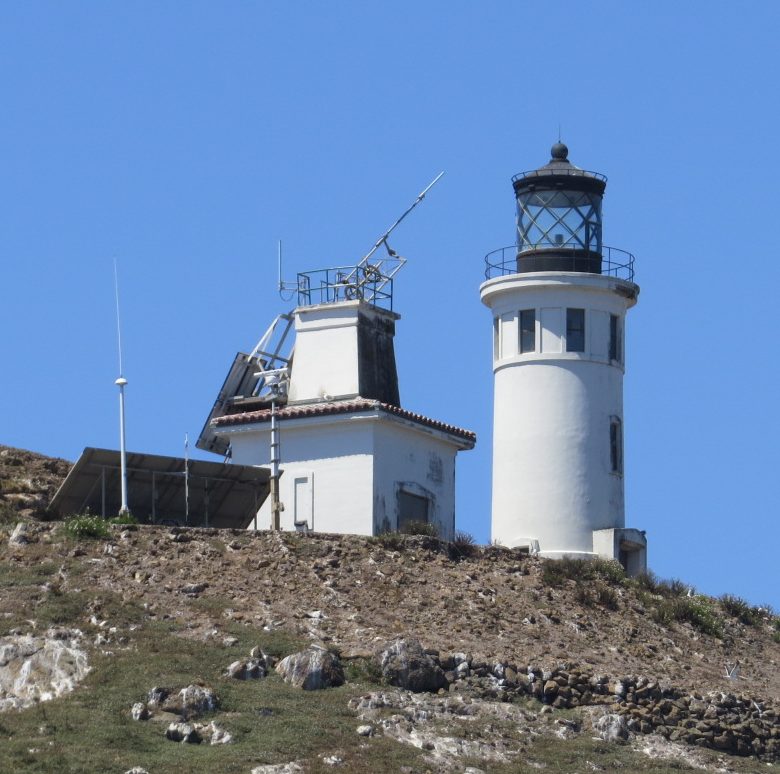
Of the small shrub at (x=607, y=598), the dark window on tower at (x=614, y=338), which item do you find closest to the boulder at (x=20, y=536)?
the small shrub at (x=607, y=598)

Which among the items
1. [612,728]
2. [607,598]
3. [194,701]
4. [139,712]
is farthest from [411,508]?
[139,712]

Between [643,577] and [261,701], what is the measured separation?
13531 mm

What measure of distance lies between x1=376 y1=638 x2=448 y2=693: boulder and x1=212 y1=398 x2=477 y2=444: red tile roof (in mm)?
11739

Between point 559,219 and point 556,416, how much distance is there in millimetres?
4956

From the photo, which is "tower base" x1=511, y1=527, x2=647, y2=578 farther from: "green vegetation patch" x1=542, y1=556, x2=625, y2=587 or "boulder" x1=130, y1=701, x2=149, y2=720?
"boulder" x1=130, y1=701, x2=149, y2=720

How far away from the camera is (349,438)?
52.1 metres

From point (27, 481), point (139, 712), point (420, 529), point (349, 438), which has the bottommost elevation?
point (139, 712)

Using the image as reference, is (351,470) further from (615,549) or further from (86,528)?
(86,528)

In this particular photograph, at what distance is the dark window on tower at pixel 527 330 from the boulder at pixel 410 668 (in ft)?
49.1

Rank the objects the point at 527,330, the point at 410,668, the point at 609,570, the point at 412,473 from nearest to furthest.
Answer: the point at 410,668 → the point at 609,570 → the point at 412,473 → the point at 527,330

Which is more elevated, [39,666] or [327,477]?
[327,477]

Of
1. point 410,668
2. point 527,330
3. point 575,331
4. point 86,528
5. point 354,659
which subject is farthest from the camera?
point 527,330

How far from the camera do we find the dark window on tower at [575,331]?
178ft

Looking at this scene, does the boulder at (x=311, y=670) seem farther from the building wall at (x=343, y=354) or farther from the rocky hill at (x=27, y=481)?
the building wall at (x=343, y=354)
